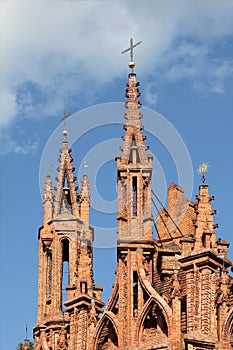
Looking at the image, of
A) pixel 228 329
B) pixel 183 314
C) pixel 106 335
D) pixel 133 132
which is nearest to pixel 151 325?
pixel 183 314

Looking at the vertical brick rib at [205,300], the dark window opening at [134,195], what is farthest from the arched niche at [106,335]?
the vertical brick rib at [205,300]

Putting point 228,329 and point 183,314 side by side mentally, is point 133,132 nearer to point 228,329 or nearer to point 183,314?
point 183,314

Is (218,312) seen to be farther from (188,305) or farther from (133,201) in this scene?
(133,201)

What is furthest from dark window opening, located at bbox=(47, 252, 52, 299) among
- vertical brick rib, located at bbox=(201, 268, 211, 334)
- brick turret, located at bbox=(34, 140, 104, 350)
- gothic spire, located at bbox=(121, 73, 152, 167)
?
vertical brick rib, located at bbox=(201, 268, 211, 334)

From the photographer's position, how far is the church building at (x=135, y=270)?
5072 centimetres

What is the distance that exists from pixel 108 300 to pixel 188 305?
4.34 m

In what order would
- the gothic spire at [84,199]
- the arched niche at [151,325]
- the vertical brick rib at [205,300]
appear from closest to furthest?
the vertical brick rib at [205,300] < the arched niche at [151,325] < the gothic spire at [84,199]

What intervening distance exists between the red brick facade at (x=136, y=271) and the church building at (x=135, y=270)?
3 cm

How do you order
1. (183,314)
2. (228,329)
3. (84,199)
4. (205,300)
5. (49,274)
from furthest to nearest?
(84,199), (49,274), (183,314), (205,300), (228,329)

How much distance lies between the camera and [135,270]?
53844mm

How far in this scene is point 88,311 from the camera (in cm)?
5569

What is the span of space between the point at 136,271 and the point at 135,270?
5 centimetres

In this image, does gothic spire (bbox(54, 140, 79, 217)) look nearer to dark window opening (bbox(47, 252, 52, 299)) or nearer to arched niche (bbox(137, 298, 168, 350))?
dark window opening (bbox(47, 252, 52, 299))

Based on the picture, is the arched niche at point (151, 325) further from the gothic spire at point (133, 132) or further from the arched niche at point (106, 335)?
the gothic spire at point (133, 132)
